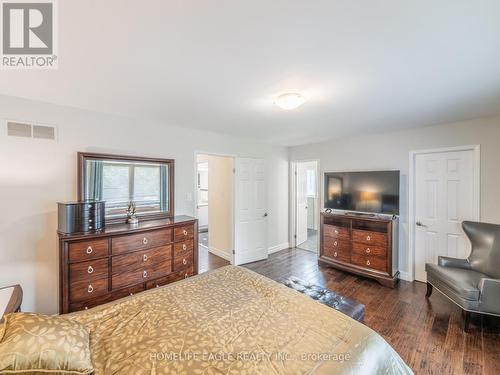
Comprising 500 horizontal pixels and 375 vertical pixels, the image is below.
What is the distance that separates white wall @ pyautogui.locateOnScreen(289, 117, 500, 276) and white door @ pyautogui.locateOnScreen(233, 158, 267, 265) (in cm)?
123

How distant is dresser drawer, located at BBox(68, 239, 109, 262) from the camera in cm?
201

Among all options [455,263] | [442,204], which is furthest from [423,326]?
[442,204]

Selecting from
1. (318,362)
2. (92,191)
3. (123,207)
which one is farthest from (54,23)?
(318,362)

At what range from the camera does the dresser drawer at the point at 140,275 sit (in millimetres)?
2266

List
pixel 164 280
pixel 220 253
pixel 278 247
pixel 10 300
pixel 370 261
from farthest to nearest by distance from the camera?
pixel 278 247, pixel 220 253, pixel 370 261, pixel 164 280, pixel 10 300

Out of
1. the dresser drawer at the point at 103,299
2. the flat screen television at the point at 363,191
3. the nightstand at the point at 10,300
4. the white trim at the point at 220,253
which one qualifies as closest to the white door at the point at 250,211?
the white trim at the point at 220,253

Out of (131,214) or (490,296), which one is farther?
(131,214)

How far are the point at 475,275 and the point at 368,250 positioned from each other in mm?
1202

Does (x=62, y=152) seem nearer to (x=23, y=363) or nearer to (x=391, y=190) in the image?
(x=23, y=363)

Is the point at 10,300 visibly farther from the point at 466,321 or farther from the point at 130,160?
the point at 466,321

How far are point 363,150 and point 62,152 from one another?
446 centimetres

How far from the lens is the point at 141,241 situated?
8.00 feet

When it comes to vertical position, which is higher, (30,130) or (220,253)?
(30,130)

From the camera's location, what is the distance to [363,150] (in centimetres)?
395
